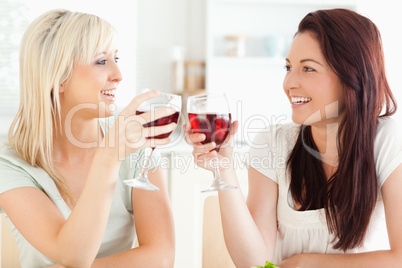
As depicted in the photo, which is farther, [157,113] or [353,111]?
[353,111]

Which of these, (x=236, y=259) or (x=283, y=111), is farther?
(x=283, y=111)

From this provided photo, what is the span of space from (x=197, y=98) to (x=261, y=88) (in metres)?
2.57

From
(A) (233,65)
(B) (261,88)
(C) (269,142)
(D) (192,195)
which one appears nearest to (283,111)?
(B) (261,88)

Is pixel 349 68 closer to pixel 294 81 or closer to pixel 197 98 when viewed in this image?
pixel 294 81

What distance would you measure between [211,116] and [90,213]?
1.32 feet

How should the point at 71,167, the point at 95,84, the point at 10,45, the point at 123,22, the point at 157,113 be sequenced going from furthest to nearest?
the point at 123,22 → the point at 10,45 → the point at 71,167 → the point at 95,84 → the point at 157,113

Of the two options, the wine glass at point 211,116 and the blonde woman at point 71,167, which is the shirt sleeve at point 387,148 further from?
the blonde woman at point 71,167

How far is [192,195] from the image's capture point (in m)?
2.70

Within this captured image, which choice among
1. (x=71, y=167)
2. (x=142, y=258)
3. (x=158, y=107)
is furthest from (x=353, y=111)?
(x=71, y=167)

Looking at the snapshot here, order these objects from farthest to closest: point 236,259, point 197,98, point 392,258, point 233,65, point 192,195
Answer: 1. point 233,65
2. point 192,195
3. point 236,259
4. point 392,258
5. point 197,98

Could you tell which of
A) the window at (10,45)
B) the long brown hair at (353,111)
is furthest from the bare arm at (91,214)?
the window at (10,45)

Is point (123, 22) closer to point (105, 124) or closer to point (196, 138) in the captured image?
point (105, 124)

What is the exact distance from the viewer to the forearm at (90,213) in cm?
112

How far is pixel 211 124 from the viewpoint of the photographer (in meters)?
1.09
